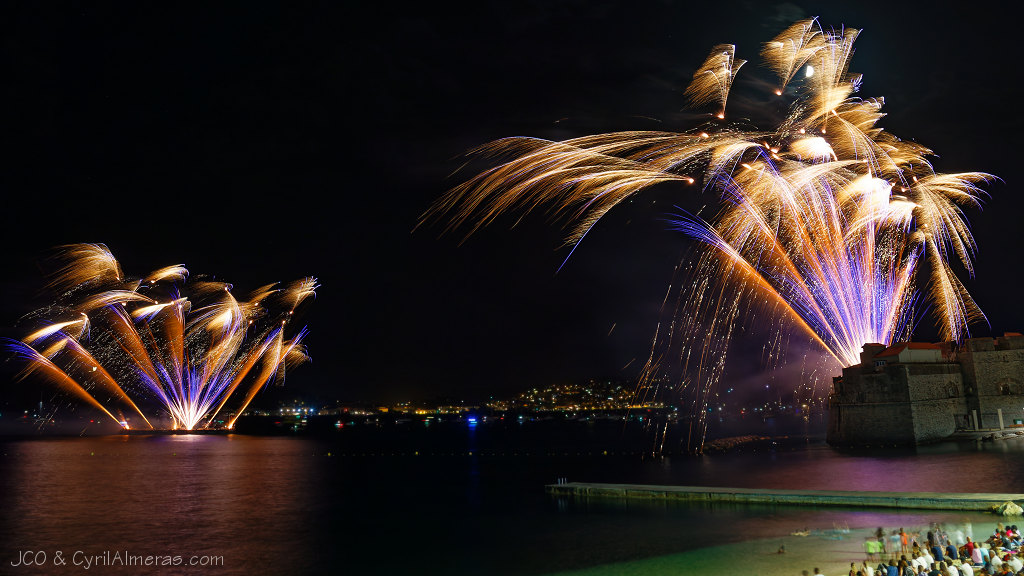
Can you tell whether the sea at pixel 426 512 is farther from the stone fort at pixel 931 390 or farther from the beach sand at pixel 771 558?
the stone fort at pixel 931 390

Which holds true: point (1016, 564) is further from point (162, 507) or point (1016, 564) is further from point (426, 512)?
point (162, 507)

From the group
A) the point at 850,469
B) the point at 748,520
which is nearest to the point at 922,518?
the point at 748,520

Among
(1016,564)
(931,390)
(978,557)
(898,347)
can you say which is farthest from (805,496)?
(931,390)

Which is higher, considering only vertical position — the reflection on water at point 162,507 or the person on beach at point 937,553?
the person on beach at point 937,553

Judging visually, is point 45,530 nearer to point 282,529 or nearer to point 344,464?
point 282,529

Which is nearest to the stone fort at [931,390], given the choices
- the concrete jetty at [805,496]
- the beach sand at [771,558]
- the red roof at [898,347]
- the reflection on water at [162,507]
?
the red roof at [898,347]

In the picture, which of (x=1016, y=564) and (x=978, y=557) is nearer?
(x=1016, y=564)

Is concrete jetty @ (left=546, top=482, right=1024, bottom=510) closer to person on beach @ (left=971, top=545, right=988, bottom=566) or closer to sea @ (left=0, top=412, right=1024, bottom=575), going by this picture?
sea @ (left=0, top=412, right=1024, bottom=575)
